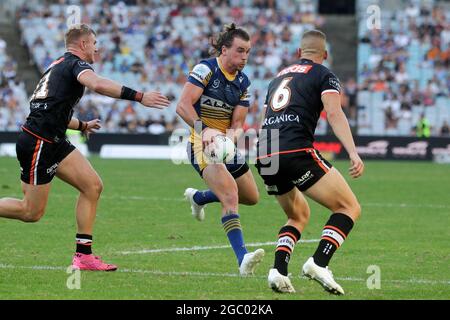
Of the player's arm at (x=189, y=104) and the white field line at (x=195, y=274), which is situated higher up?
the player's arm at (x=189, y=104)

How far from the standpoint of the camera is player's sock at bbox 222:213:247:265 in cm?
1025

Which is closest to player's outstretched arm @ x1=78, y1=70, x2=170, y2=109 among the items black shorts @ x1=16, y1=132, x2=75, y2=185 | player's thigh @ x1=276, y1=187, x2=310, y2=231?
black shorts @ x1=16, y1=132, x2=75, y2=185

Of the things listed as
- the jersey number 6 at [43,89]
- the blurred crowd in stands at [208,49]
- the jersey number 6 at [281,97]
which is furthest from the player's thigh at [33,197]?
the blurred crowd in stands at [208,49]

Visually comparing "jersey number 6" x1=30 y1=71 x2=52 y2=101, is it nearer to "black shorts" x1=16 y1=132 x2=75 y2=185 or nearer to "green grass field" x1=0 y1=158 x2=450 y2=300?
"black shorts" x1=16 y1=132 x2=75 y2=185

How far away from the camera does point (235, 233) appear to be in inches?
407

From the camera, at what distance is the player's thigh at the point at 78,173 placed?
1020 cm

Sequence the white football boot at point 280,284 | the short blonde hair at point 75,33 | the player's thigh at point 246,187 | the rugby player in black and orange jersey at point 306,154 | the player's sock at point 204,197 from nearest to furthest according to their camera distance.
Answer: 1. the white football boot at point 280,284
2. the rugby player in black and orange jersey at point 306,154
3. the short blonde hair at point 75,33
4. the player's thigh at point 246,187
5. the player's sock at point 204,197

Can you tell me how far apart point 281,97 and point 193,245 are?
389 cm

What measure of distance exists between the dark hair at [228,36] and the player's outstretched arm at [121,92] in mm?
1635

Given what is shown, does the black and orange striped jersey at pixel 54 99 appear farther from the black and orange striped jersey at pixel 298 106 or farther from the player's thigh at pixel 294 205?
the player's thigh at pixel 294 205

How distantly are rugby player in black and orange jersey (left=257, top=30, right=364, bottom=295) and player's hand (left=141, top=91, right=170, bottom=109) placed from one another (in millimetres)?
953

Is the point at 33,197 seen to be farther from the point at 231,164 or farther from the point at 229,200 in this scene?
the point at 231,164
